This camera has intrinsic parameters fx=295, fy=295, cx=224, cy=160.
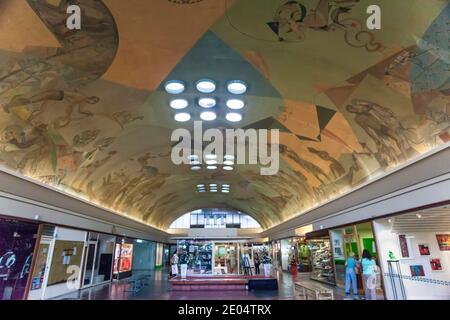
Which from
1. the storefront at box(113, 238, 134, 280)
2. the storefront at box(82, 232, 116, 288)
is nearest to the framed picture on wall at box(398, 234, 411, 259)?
the storefront at box(82, 232, 116, 288)

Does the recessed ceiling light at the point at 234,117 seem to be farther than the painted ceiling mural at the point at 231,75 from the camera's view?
Yes

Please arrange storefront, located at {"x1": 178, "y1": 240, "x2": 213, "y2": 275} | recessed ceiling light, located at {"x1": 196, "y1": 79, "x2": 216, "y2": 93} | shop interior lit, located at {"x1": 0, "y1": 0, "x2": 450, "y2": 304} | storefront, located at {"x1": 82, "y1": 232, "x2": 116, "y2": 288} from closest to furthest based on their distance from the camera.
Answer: shop interior lit, located at {"x1": 0, "y1": 0, "x2": 450, "y2": 304}
recessed ceiling light, located at {"x1": 196, "y1": 79, "x2": 216, "y2": 93}
storefront, located at {"x1": 82, "y1": 232, "x2": 116, "y2": 288}
storefront, located at {"x1": 178, "y1": 240, "x2": 213, "y2": 275}

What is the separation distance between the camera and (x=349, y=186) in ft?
41.2

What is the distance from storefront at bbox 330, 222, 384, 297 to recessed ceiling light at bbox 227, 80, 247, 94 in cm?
706

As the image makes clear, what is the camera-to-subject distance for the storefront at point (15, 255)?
28.1ft

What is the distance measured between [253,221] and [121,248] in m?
19.1

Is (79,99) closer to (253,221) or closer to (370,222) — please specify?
(370,222)

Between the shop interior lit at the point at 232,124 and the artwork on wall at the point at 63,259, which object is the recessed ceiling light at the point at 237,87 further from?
the artwork on wall at the point at 63,259

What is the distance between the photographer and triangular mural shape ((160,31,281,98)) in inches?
277

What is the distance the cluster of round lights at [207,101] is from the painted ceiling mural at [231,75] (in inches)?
10.5

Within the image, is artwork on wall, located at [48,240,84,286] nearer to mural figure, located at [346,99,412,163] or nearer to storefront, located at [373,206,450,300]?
mural figure, located at [346,99,412,163]

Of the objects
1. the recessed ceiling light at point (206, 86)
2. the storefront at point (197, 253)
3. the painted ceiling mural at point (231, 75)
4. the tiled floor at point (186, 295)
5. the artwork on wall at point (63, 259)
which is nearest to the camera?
the painted ceiling mural at point (231, 75)

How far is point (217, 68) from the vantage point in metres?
7.87

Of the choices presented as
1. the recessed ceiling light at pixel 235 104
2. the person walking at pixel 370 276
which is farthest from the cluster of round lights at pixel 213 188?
the person walking at pixel 370 276
